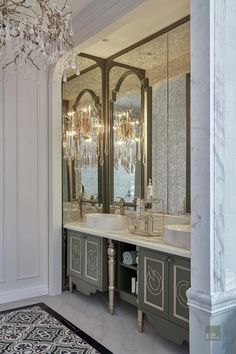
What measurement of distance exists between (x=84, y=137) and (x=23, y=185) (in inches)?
41.8

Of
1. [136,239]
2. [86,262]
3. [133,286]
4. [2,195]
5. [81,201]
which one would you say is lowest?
[133,286]

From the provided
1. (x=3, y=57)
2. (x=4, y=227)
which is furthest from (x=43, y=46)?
(x=4, y=227)

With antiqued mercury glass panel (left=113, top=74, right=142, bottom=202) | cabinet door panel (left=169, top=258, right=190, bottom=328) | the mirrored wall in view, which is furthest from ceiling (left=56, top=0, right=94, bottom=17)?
cabinet door panel (left=169, top=258, right=190, bottom=328)

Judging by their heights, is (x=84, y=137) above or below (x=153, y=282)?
above

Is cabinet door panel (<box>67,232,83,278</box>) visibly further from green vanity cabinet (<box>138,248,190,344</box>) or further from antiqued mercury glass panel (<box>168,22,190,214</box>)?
antiqued mercury glass panel (<box>168,22,190,214</box>)

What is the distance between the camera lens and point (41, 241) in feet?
13.4

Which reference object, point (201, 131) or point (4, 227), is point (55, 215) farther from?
point (201, 131)

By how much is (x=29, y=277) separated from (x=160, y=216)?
1.72 metres

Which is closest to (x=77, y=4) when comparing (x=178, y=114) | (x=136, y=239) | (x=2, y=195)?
(x=178, y=114)

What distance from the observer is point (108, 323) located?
323 centimetres

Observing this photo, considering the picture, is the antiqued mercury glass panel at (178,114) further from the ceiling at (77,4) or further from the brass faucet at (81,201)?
the brass faucet at (81,201)

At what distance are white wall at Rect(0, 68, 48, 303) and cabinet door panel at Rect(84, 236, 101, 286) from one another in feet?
2.00

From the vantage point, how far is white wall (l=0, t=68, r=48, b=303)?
3.80 m

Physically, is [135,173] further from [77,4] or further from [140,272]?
[77,4]
